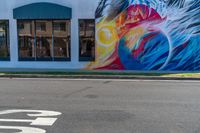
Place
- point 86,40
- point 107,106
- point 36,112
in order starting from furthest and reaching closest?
point 86,40 < point 107,106 < point 36,112

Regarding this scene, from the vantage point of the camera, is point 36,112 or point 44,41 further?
point 44,41

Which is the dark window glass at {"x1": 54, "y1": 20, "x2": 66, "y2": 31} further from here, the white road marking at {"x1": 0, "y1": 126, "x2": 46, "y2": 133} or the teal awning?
the white road marking at {"x1": 0, "y1": 126, "x2": 46, "y2": 133}

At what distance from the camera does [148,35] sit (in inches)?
630

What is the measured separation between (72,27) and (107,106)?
984 cm

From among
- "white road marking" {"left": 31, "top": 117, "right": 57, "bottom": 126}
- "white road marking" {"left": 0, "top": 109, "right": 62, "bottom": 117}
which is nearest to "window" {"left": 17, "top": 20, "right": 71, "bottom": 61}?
"white road marking" {"left": 0, "top": 109, "right": 62, "bottom": 117}

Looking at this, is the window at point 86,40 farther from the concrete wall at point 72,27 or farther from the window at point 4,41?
the window at point 4,41

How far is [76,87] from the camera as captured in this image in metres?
10.5

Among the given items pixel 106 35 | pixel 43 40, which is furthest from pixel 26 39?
pixel 106 35

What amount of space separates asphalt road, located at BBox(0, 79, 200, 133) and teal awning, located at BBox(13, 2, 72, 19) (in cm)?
590

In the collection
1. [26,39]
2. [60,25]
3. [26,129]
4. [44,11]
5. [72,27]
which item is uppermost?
[44,11]

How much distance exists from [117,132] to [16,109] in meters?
3.04

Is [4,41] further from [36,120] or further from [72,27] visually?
[36,120]

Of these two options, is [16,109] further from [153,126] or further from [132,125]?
[153,126]

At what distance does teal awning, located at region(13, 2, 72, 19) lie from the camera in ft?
52.7
